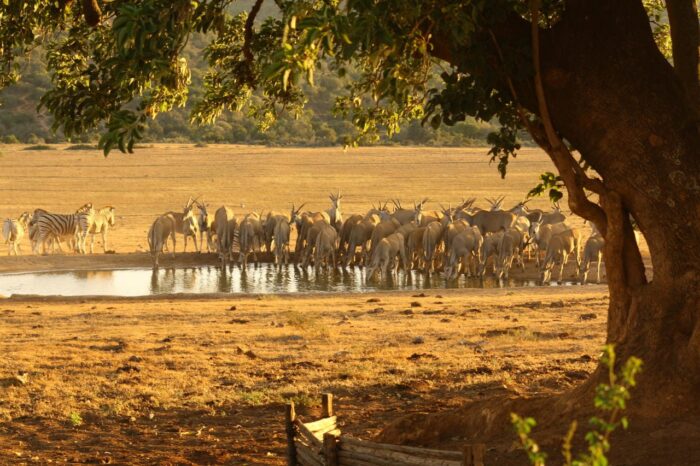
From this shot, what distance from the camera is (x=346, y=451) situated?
25.6 ft

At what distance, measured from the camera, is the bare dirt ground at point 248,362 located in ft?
35.7

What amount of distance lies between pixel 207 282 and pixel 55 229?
6.56 metres

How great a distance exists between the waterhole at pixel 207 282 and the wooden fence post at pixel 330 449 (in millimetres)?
17812

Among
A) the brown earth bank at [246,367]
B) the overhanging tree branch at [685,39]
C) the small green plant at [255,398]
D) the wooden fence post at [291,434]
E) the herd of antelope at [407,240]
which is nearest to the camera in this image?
the wooden fence post at [291,434]

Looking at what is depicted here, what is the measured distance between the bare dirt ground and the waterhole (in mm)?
1225

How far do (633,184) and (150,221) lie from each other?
105 feet

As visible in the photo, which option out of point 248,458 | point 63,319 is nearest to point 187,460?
point 248,458

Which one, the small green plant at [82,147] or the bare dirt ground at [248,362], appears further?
the small green plant at [82,147]

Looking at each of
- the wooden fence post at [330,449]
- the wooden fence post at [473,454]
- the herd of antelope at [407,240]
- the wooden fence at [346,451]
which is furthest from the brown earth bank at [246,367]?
the herd of antelope at [407,240]

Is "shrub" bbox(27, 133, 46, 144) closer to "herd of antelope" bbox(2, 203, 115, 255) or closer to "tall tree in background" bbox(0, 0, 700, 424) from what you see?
"herd of antelope" bbox(2, 203, 115, 255)

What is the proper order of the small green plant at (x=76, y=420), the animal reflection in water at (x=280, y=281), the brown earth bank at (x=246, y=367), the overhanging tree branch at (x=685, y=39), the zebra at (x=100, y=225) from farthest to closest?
the zebra at (x=100, y=225), the animal reflection in water at (x=280, y=281), the small green plant at (x=76, y=420), the brown earth bank at (x=246, y=367), the overhanging tree branch at (x=685, y=39)

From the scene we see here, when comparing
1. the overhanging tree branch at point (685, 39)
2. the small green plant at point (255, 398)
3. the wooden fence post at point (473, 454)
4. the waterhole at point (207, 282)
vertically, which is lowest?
the small green plant at point (255, 398)

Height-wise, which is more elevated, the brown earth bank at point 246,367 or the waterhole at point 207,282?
the waterhole at point 207,282

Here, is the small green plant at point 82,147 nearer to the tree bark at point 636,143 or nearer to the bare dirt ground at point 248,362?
the bare dirt ground at point 248,362
